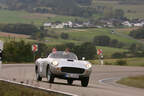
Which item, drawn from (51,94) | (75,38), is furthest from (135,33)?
(51,94)

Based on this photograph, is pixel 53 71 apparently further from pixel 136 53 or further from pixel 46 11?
pixel 46 11

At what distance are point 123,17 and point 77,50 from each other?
338ft

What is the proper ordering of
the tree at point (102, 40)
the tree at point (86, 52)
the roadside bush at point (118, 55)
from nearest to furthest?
the tree at point (86, 52) < the roadside bush at point (118, 55) < the tree at point (102, 40)

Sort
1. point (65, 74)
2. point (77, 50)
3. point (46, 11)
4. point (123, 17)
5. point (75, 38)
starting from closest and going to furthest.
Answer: point (65, 74) < point (77, 50) < point (75, 38) < point (123, 17) < point (46, 11)

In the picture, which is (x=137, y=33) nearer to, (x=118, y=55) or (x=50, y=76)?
(x=118, y=55)

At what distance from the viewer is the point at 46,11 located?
180750 mm

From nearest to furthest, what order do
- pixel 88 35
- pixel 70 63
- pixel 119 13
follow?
pixel 70 63 < pixel 88 35 < pixel 119 13

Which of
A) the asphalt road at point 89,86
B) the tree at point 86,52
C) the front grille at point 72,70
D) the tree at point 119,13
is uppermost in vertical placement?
the tree at point 119,13

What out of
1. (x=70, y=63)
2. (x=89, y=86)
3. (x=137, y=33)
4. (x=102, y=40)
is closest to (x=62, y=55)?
(x=70, y=63)

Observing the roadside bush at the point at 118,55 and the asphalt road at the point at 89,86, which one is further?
the roadside bush at the point at 118,55

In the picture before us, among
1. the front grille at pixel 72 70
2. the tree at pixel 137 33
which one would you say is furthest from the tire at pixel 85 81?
the tree at pixel 137 33

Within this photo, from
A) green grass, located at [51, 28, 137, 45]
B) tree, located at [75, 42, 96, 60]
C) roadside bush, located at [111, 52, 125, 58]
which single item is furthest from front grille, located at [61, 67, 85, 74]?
green grass, located at [51, 28, 137, 45]

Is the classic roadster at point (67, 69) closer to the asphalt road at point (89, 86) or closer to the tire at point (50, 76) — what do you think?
the tire at point (50, 76)

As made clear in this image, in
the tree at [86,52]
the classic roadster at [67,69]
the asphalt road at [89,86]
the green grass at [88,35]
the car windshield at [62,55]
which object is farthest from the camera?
the green grass at [88,35]
